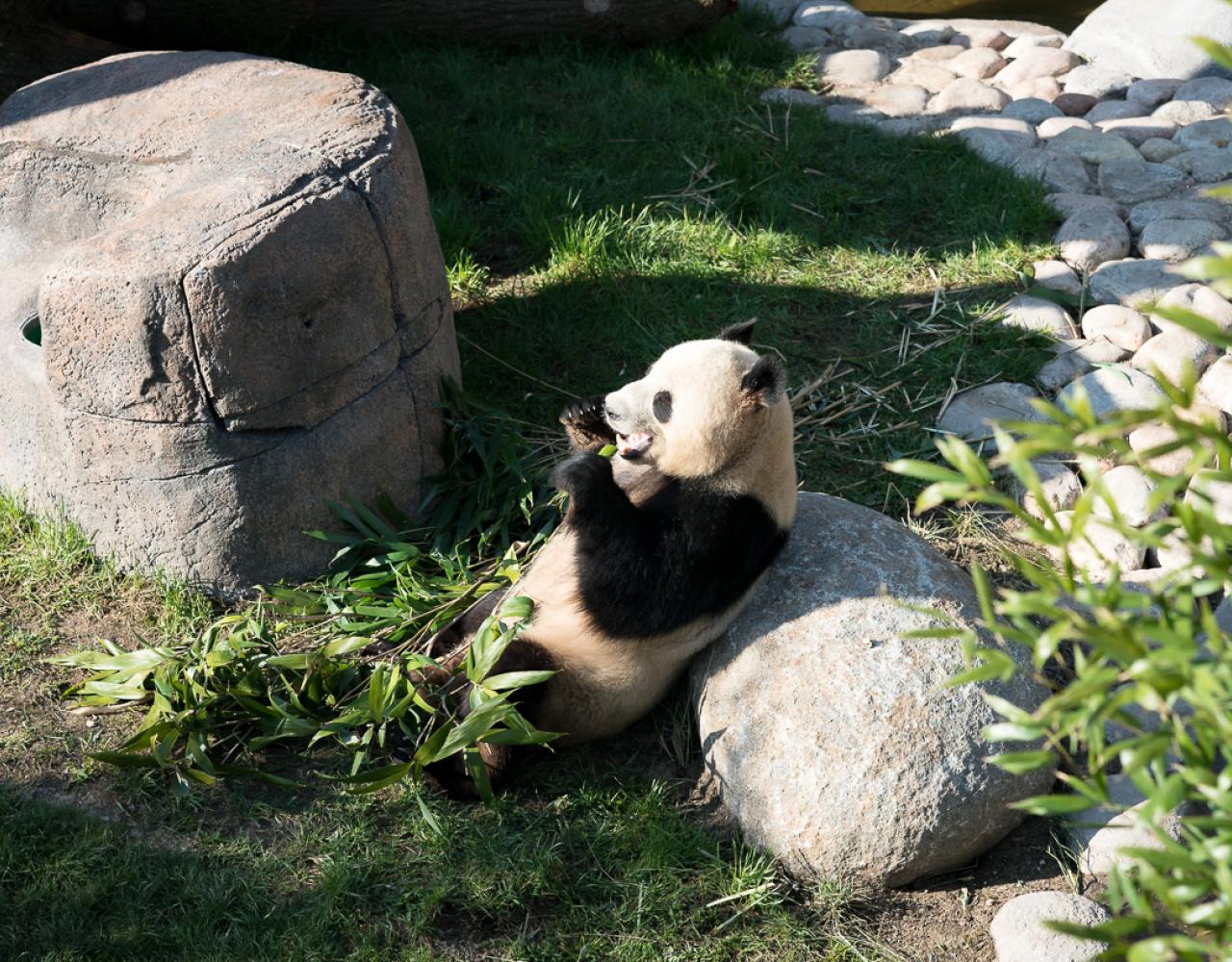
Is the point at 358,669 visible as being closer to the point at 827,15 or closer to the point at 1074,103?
the point at 1074,103

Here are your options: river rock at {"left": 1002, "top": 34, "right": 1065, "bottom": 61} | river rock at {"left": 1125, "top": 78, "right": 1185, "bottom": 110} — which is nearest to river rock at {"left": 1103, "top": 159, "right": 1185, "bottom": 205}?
river rock at {"left": 1125, "top": 78, "right": 1185, "bottom": 110}

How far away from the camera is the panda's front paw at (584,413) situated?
3.89 metres

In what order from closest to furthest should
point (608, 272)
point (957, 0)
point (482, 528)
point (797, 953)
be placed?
point (797, 953), point (482, 528), point (608, 272), point (957, 0)

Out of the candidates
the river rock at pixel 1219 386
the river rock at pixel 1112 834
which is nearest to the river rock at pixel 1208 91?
the river rock at pixel 1219 386

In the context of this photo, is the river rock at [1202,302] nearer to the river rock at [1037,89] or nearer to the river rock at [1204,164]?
the river rock at [1204,164]

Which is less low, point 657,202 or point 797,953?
point 657,202

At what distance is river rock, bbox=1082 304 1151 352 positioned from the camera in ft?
15.6

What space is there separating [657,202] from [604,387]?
1367 millimetres

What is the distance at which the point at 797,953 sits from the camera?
2.92 meters

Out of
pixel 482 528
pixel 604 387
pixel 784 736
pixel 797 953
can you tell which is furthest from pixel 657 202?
pixel 797 953

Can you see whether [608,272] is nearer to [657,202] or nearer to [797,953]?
[657,202]

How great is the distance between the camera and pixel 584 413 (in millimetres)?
3902

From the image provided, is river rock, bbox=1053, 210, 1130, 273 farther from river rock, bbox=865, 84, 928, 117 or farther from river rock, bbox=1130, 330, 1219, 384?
river rock, bbox=865, 84, 928, 117

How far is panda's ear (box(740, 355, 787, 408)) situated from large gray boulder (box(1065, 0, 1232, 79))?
4900 mm
